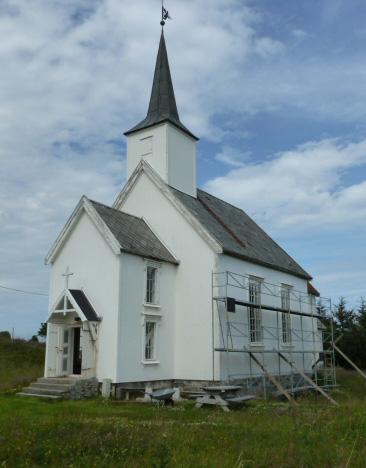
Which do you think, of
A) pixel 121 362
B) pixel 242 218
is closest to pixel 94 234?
pixel 121 362

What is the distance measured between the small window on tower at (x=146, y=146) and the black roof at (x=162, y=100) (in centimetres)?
56

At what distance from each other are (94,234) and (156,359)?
17.0ft

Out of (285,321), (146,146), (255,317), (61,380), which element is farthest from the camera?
(285,321)

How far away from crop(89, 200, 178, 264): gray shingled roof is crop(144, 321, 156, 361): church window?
2.54m

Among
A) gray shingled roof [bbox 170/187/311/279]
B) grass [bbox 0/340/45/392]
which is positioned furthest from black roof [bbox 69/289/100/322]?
gray shingled roof [bbox 170/187/311/279]

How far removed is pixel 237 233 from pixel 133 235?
20.6 feet

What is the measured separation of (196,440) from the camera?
897cm

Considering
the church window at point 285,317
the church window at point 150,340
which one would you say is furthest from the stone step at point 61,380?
the church window at point 285,317

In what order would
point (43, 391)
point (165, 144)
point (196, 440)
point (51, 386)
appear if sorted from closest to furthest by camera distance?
point (196, 440), point (43, 391), point (51, 386), point (165, 144)

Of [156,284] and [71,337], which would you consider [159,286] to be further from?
[71,337]

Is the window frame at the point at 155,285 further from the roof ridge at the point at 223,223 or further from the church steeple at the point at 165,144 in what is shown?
the roof ridge at the point at 223,223

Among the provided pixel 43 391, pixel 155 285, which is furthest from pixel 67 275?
pixel 43 391

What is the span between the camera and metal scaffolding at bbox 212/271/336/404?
19.1 meters

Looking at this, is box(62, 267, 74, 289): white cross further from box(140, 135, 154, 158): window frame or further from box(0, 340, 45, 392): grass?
box(140, 135, 154, 158): window frame
